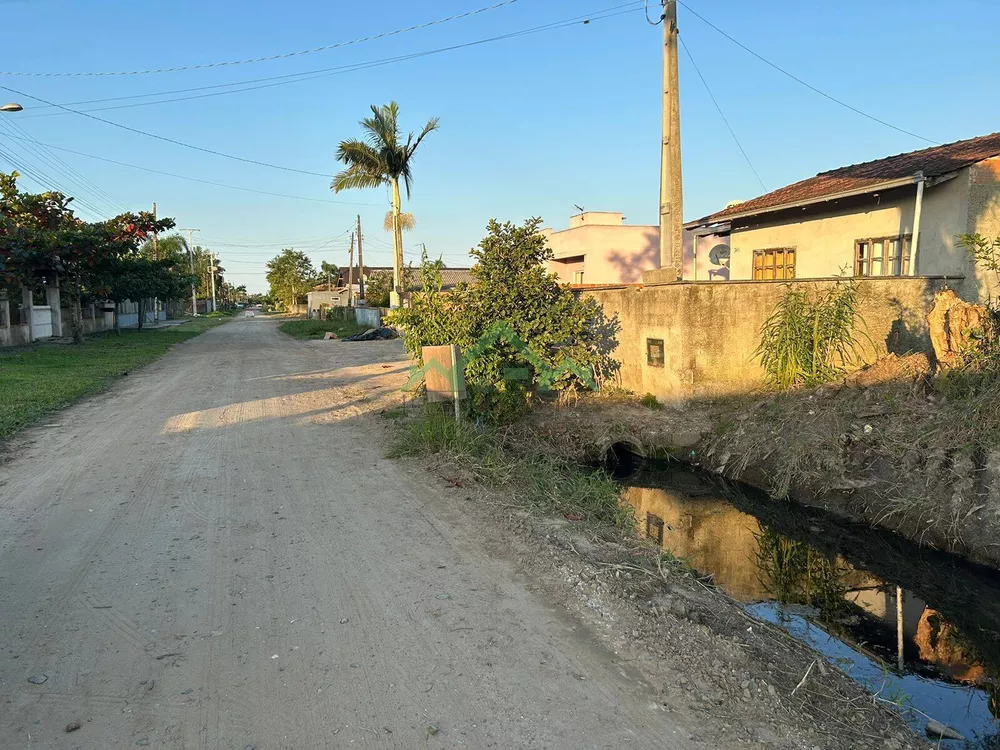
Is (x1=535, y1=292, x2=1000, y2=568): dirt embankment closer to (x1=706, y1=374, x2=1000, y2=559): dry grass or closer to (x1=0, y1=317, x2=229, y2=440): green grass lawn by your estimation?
(x1=706, y1=374, x2=1000, y2=559): dry grass

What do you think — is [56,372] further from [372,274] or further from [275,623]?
[372,274]

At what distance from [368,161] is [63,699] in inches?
1077

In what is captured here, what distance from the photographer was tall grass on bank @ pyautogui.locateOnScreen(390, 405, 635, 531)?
614 cm

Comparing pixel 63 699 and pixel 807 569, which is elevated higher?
pixel 63 699

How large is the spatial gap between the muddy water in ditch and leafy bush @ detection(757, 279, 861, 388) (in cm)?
204

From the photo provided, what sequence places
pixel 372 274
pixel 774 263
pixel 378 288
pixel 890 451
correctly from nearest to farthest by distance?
pixel 890 451 → pixel 774 263 → pixel 378 288 → pixel 372 274

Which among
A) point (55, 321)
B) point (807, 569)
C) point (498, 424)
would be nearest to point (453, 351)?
point (498, 424)

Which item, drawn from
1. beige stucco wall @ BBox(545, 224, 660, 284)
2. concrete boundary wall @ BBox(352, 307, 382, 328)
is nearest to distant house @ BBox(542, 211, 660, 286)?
beige stucco wall @ BBox(545, 224, 660, 284)

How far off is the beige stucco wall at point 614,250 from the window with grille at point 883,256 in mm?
12936

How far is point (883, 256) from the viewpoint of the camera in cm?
1288

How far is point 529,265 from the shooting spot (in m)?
10.0

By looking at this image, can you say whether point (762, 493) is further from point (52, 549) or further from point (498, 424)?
point (52, 549)

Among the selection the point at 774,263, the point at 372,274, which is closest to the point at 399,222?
the point at 774,263

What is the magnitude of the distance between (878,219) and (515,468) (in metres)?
9.98
